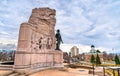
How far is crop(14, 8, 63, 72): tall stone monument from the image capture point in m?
13.8

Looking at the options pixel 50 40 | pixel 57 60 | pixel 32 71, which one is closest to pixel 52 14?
pixel 50 40

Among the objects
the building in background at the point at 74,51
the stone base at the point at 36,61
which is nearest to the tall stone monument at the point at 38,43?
the stone base at the point at 36,61

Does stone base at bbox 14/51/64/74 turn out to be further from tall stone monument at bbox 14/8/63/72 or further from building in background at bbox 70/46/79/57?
building in background at bbox 70/46/79/57

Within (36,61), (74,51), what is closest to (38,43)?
(36,61)

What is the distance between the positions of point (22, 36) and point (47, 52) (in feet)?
21.8

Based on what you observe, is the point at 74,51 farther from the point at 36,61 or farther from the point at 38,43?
the point at 36,61

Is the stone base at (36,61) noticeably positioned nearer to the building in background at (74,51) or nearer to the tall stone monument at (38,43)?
the tall stone monument at (38,43)

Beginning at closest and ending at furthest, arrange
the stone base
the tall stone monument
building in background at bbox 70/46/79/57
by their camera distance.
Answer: the stone base, the tall stone monument, building in background at bbox 70/46/79/57

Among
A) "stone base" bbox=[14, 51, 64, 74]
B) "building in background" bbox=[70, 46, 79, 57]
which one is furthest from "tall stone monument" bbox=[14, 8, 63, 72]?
"building in background" bbox=[70, 46, 79, 57]

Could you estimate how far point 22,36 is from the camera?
14125 millimetres

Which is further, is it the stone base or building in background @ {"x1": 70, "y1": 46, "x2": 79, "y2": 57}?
building in background @ {"x1": 70, "y1": 46, "x2": 79, "y2": 57}

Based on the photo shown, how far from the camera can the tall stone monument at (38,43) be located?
13.8 metres

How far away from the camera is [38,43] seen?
17234 mm

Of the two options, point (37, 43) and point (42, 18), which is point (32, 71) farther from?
point (42, 18)
